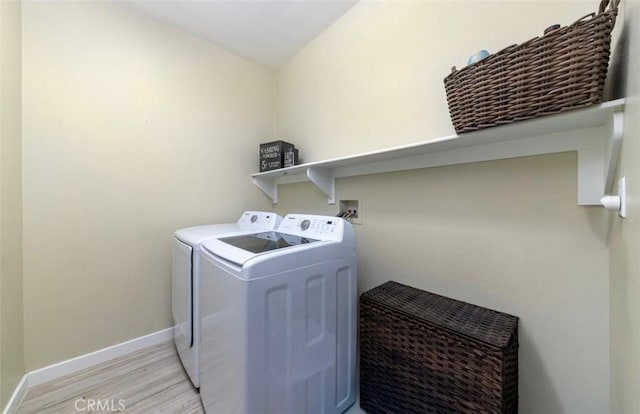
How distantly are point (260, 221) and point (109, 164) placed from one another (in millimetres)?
1073

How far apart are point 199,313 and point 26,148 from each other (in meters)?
1.38

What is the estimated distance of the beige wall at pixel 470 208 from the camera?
35.4 inches

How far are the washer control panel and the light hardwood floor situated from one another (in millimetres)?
1020

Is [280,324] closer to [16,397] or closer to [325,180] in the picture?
[325,180]

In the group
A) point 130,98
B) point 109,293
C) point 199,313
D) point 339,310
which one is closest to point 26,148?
point 130,98

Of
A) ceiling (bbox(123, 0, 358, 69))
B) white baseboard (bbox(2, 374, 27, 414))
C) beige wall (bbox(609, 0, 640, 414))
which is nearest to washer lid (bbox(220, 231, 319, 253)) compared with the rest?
beige wall (bbox(609, 0, 640, 414))

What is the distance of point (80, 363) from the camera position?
1.54 meters

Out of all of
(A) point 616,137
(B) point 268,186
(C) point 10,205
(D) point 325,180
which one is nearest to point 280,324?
(D) point 325,180

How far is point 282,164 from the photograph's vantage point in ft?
6.84

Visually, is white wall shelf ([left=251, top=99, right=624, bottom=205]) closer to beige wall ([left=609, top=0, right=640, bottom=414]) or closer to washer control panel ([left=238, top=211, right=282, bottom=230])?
beige wall ([left=609, top=0, right=640, bottom=414])

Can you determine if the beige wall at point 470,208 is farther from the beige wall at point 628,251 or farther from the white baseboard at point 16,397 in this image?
the white baseboard at point 16,397

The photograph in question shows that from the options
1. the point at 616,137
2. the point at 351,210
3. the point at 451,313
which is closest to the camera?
the point at 616,137

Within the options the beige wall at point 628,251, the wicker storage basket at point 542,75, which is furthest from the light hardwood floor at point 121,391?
the wicker storage basket at point 542,75

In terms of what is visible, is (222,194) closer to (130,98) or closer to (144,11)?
(130,98)
